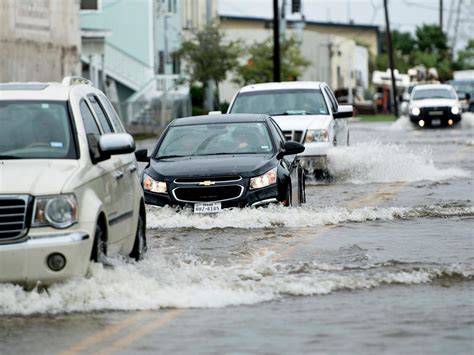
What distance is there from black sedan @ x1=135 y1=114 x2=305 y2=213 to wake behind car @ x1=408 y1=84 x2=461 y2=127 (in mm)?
37318

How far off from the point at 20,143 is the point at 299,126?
14.3 meters

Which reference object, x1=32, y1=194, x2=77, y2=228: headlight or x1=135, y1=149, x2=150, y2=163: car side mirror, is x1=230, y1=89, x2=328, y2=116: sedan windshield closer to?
x1=135, y1=149, x2=150, y2=163: car side mirror

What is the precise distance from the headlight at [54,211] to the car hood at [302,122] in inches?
590

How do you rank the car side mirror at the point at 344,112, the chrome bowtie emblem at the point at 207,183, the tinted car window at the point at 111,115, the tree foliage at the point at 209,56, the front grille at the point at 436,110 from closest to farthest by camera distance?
the tinted car window at the point at 111,115
the chrome bowtie emblem at the point at 207,183
the car side mirror at the point at 344,112
the front grille at the point at 436,110
the tree foliage at the point at 209,56

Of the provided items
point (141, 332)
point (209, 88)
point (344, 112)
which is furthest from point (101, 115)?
point (209, 88)

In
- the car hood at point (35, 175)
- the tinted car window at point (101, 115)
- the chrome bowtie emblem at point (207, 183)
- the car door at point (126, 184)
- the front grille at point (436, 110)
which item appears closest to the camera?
the car hood at point (35, 175)

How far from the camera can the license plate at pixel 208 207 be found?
1744 cm

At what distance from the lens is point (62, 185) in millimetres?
10711

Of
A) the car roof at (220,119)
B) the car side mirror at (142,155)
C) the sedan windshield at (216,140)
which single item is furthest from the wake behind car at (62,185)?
the car roof at (220,119)

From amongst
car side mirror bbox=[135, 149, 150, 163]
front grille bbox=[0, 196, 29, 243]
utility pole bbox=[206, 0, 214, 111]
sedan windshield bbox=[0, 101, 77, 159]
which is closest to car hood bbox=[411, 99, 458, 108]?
Answer: utility pole bbox=[206, 0, 214, 111]

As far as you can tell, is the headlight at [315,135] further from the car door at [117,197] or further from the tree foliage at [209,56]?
the tree foliage at [209,56]

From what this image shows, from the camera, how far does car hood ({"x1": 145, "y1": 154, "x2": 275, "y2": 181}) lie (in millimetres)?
17422

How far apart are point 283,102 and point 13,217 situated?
16.6 metres

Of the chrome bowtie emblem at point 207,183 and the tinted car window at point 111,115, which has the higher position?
the tinted car window at point 111,115
